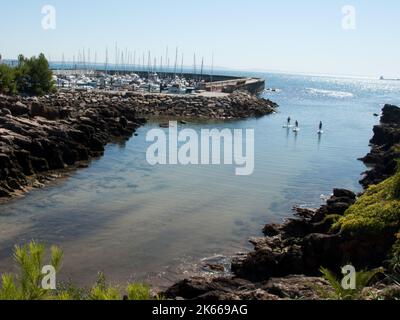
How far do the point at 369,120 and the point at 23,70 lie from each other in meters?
54.4

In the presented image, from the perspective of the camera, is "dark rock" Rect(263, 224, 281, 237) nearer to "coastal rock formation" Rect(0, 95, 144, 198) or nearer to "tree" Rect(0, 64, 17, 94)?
"coastal rock formation" Rect(0, 95, 144, 198)

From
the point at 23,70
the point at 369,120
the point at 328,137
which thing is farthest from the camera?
the point at 369,120

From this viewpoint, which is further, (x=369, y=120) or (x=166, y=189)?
(x=369, y=120)

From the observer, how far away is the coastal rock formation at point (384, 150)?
30580 mm

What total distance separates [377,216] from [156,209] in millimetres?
12502

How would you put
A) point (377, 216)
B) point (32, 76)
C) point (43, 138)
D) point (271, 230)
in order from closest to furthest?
point (377, 216) < point (271, 230) < point (43, 138) < point (32, 76)

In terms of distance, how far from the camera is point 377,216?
15969 millimetres

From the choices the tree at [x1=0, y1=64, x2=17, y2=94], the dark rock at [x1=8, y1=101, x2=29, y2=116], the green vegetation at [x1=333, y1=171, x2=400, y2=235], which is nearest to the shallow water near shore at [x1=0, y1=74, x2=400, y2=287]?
the green vegetation at [x1=333, y1=171, x2=400, y2=235]

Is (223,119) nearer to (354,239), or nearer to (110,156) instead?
(110,156)

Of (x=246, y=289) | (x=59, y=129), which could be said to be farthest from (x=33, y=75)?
(x=246, y=289)

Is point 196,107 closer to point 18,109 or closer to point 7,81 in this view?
point 7,81
